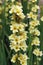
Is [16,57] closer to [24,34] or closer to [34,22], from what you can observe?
[24,34]

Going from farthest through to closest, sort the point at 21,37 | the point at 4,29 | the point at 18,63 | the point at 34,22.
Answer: the point at 4,29 < the point at 34,22 < the point at 18,63 < the point at 21,37

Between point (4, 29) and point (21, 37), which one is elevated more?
point (21, 37)

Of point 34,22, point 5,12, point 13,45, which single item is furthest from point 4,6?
point 13,45

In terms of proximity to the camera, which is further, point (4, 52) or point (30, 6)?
point (30, 6)

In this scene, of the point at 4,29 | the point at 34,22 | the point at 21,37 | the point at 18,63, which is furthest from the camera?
the point at 4,29

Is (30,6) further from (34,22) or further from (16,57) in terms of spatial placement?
(16,57)

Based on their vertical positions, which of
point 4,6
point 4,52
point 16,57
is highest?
point 4,6

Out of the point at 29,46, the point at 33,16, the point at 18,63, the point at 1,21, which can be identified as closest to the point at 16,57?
the point at 18,63
